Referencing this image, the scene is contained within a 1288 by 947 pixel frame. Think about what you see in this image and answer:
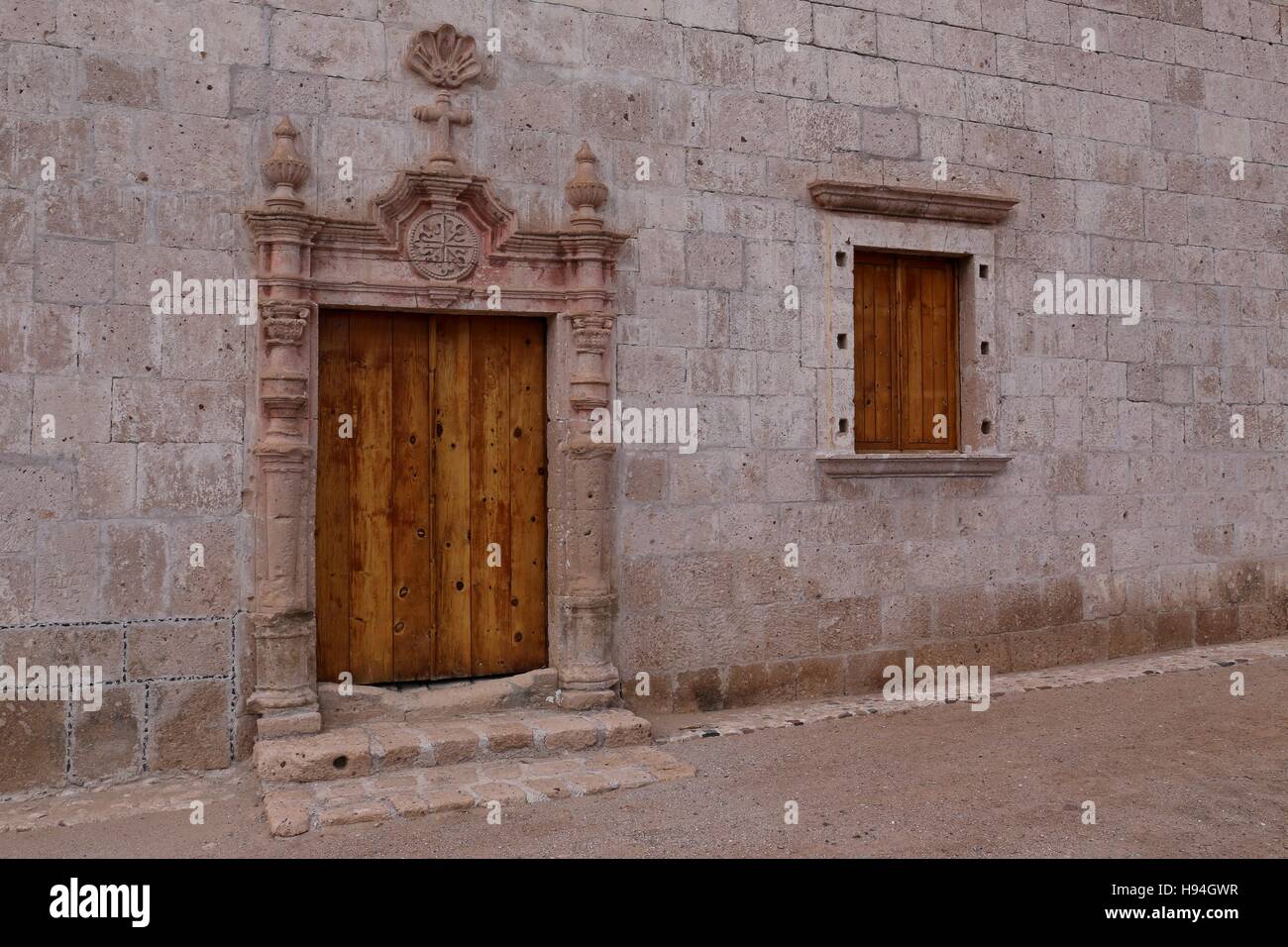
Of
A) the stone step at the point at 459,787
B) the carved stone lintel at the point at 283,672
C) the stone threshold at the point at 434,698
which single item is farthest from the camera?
the stone threshold at the point at 434,698

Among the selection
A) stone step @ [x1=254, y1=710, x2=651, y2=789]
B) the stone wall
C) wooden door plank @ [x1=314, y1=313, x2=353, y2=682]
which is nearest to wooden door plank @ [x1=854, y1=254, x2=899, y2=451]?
the stone wall

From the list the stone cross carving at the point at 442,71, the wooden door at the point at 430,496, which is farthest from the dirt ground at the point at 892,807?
the stone cross carving at the point at 442,71

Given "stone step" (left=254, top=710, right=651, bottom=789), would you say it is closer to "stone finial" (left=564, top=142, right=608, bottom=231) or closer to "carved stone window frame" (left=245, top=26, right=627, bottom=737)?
"carved stone window frame" (left=245, top=26, right=627, bottom=737)

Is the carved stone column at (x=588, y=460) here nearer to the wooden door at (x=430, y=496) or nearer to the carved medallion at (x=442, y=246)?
the wooden door at (x=430, y=496)

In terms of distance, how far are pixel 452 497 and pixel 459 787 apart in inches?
55.4

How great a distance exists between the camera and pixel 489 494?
5.07m

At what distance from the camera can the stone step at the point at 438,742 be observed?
422 cm

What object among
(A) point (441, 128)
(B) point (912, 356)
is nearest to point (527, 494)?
(A) point (441, 128)

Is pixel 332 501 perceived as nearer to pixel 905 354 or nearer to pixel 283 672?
pixel 283 672

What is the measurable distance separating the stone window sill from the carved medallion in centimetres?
207

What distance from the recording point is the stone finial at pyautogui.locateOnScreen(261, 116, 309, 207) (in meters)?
4.50

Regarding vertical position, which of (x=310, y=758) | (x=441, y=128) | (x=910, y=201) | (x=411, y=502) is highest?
(x=441, y=128)

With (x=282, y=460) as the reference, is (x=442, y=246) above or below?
above

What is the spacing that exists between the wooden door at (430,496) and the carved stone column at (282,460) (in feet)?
0.76
